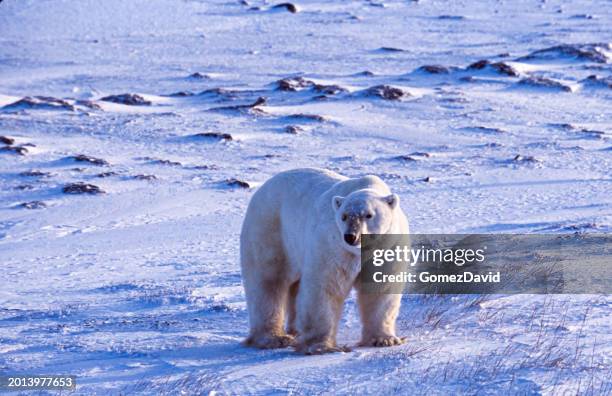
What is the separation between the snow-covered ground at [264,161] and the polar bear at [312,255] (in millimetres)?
216

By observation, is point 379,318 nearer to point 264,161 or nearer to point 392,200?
point 392,200

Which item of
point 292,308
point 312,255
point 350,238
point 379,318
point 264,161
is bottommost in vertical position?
point 264,161

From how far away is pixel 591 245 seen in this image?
30.8ft

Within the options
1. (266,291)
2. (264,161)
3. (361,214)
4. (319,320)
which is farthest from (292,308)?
(264,161)

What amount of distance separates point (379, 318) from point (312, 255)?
0.57 metres

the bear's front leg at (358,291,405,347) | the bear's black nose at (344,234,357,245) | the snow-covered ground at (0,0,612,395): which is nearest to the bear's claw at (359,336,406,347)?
the bear's front leg at (358,291,405,347)

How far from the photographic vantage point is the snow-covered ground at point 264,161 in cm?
607

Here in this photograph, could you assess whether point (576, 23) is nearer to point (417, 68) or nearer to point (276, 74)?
point (417, 68)

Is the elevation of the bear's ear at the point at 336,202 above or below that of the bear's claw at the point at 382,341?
above

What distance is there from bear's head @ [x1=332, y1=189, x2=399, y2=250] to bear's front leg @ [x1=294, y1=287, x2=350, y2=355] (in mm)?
426

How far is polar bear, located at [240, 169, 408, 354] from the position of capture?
5934 mm

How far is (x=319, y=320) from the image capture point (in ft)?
20.0

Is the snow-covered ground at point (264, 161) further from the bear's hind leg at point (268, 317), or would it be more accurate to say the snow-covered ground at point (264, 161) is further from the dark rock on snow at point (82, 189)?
the bear's hind leg at point (268, 317)

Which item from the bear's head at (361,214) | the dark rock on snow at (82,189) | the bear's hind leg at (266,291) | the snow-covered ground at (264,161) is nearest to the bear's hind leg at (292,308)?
the bear's hind leg at (266,291)
